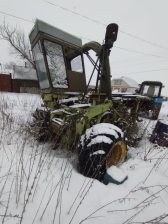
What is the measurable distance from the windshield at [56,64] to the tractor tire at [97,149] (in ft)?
4.56

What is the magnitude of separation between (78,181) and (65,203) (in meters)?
0.35

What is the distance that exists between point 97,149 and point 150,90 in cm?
789

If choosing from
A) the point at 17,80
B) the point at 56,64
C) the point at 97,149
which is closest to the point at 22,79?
the point at 17,80

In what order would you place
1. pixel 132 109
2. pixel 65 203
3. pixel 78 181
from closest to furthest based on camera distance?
pixel 65 203, pixel 78 181, pixel 132 109

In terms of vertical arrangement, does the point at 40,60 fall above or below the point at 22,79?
below

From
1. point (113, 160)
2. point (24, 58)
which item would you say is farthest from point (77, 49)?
point (24, 58)

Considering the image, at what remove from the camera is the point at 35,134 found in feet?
8.23

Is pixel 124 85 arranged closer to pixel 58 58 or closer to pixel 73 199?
pixel 58 58

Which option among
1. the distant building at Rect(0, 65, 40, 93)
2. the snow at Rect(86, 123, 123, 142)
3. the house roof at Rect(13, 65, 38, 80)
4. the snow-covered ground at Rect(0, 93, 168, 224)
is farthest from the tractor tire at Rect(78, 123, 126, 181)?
the house roof at Rect(13, 65, 38, 80)

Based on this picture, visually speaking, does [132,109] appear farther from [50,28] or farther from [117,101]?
[50,28]

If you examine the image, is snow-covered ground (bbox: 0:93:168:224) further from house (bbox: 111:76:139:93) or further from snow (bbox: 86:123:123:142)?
house (bbox: 111:76:139:93)

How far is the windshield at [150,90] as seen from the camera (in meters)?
7.61

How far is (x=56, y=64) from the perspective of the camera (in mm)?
2574

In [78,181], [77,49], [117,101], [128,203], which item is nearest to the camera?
[128,203]
